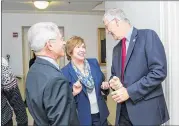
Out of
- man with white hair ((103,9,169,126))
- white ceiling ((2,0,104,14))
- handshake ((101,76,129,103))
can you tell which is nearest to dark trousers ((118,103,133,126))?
man with white hair ((103,9,169,126))

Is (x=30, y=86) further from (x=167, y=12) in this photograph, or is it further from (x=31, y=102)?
(x=167, y=12)

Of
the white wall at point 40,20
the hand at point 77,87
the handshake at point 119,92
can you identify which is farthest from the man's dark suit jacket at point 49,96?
the white wall at point 40,20

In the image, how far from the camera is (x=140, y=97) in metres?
1.08

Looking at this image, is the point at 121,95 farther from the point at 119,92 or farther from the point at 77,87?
the point at 77,87

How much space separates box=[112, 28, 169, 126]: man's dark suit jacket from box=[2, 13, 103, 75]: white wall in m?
3.90

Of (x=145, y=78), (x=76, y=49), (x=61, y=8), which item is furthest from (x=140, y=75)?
(x=61, y=8)

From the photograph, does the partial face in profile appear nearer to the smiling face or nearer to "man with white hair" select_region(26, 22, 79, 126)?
"man with white hair" select_region(26, 22, 79, 126)

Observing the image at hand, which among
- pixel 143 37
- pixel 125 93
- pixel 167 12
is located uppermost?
pixel 167 12

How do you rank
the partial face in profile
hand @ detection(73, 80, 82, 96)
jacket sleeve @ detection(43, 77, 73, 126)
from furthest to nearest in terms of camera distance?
hand @ detection(73, 80, 82, 96)
the partial face in profile
jacket sleeve @ detection(43, 77, 73, 126)

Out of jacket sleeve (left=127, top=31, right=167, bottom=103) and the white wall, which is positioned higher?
the white wall

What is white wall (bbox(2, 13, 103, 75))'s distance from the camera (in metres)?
4.73

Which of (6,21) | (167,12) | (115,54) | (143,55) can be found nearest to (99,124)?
(115,54)

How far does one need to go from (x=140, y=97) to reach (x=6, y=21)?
4247 mm

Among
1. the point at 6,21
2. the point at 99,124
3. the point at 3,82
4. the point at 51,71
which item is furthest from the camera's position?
the point at 6,21
